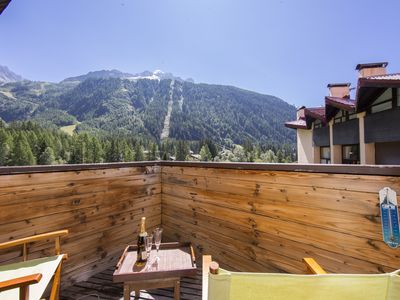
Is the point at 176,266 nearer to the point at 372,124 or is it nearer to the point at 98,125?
the point at 372,124

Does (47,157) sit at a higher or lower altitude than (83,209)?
higher

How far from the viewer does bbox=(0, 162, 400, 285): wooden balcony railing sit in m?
1.66

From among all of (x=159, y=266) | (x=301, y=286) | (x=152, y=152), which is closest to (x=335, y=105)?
(x=159, y=266)

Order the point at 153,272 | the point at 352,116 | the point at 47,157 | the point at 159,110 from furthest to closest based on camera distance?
the point at 159,110 < the point at 47,157 < the point at 352,116 < the point at 153,272

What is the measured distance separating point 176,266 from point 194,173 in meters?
1.30

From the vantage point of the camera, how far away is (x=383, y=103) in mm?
7938

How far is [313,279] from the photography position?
904 millimetres

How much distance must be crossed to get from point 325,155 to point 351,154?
277 cm

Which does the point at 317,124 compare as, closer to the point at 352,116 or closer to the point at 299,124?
the point at 299,124

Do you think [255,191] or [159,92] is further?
[159,92]

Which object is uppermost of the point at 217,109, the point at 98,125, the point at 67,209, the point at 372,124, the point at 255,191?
the point at 217,109

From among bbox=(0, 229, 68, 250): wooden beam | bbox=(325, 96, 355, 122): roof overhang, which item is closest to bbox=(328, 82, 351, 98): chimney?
bbox=(325, 96, 355, 122): roof overhang

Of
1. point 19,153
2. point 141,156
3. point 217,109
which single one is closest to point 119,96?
point 217,109

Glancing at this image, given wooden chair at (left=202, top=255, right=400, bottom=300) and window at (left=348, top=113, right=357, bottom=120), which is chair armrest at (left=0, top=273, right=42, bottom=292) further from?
window at (left=348, top=113, right=357, bottom=120)
